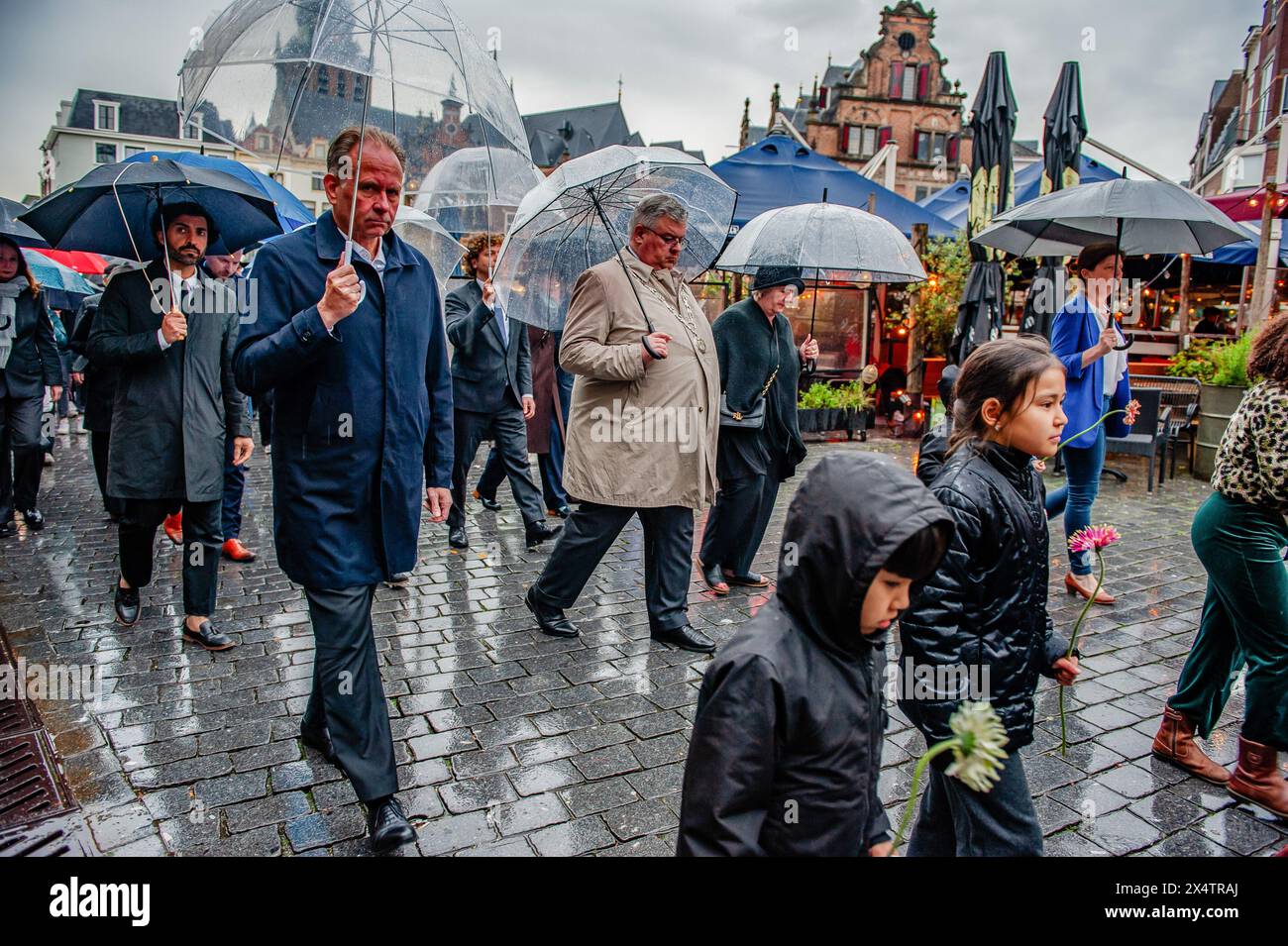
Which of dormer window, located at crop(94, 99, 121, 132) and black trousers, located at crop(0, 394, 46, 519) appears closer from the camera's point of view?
black trousers, located at crop(0, 394, 46, 519)

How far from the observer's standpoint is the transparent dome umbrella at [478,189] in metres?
4.39

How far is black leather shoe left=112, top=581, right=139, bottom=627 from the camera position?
486cm

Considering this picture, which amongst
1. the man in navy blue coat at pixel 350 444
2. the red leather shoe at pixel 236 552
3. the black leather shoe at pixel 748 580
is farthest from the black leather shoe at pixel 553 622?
the red leather shoe at pixel 236 552

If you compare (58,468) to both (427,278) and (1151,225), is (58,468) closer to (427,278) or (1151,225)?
(427,278)

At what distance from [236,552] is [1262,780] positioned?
20.1ft

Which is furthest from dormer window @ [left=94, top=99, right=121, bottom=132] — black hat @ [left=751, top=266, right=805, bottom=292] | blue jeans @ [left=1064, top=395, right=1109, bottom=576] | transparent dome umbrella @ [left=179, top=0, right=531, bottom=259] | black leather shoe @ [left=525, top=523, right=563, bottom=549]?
blue jeans @ [left=1064, top=395, right=1109, bottom=576]

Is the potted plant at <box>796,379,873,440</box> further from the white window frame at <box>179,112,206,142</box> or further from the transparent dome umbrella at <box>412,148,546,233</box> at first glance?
the white window frame at <box>179,112,206,142</box>

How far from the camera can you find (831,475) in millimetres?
1642

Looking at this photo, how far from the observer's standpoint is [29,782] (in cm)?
323

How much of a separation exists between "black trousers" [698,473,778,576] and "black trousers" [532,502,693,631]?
100 centimetres

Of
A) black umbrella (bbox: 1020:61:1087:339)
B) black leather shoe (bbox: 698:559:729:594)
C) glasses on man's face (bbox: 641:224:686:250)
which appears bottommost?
black leather shoe (bbox: 698:559:729:594)

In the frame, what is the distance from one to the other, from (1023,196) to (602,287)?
12.8 metres

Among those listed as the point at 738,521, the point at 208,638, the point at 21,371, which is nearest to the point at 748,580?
the point at 738,521
